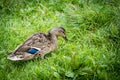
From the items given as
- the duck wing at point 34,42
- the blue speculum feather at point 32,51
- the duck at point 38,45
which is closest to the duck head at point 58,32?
the duck at point 38,45

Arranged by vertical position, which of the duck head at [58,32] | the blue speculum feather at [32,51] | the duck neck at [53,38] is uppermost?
the duck head at [58,32]

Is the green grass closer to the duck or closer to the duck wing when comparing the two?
the duck

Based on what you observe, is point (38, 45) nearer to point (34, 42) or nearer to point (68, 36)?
point (34, 42)

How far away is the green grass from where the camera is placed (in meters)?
5.47

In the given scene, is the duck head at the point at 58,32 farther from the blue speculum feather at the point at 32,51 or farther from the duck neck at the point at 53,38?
→ the blue speculum feather at the point at 32,51

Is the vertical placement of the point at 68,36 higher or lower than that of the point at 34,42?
lower

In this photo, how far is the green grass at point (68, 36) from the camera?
5473mm

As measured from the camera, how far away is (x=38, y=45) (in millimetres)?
5941

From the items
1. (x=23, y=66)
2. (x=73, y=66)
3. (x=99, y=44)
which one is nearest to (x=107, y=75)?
(x=73, y=66)

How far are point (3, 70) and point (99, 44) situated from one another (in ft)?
5.35

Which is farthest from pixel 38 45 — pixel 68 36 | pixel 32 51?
pixel 68 36

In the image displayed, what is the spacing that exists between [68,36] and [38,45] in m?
0.79

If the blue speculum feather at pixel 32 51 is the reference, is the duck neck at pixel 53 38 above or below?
above

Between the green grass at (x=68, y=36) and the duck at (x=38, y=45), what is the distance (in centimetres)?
11
